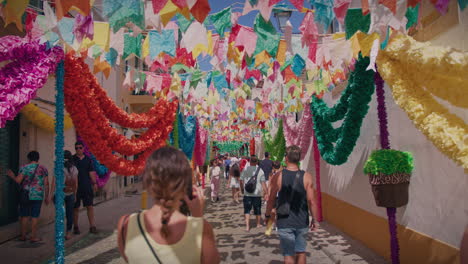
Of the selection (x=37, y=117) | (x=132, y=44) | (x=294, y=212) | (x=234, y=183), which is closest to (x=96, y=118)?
(x=132, y=44)

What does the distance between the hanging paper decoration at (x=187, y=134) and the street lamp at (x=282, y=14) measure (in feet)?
18.2

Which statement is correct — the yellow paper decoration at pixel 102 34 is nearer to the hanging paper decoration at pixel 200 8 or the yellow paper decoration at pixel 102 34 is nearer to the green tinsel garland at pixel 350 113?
the hanging paper decoration at pixel 200 8

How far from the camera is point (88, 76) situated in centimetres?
571

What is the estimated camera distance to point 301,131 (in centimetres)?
1027

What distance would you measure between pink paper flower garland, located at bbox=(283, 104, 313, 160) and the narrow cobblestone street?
250 centimetres

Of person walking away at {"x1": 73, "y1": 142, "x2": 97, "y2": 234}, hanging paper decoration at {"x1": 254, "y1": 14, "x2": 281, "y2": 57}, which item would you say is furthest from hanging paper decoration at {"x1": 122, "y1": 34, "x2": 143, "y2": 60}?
person walking away at {"x1": 73, "y1": 142, "x2": 97, "y2": 234}

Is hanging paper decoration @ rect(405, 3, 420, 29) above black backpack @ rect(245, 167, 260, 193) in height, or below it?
above

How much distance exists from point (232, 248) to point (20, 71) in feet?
15.9

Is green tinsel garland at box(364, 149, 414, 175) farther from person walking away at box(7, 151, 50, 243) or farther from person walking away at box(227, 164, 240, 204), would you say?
person walking away at box(227, 164, 240, 204)

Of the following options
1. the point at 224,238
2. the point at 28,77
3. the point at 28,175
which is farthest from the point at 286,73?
the point at 28,175

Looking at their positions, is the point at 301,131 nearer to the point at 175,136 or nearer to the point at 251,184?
the point at 251,184

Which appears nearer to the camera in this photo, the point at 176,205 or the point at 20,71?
the point at 176,205

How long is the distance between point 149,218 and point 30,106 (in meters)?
8.58

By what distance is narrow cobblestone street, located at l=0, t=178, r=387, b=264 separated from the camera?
237 inches
